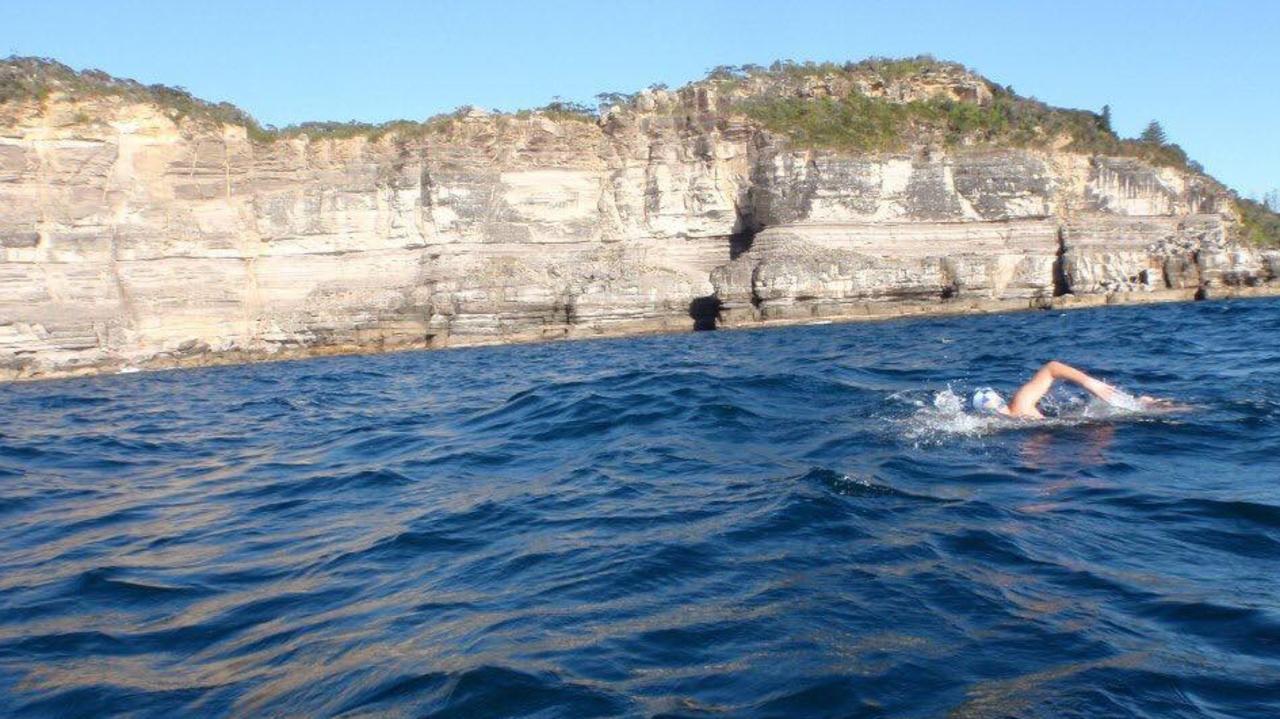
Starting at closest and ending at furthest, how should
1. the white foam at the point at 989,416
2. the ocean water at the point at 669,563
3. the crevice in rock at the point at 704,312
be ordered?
the ocean water at the point at 669,563
the white foam at the point at 989,416
the crevice in rock at the point at 704,312

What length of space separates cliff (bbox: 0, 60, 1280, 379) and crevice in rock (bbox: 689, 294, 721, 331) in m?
0.06

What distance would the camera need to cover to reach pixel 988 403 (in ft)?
26.0

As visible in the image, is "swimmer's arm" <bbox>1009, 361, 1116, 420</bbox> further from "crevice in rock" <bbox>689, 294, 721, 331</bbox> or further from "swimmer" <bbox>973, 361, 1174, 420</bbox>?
"crevice in rock" <bbox>689, 294, 721, 331</bbox>

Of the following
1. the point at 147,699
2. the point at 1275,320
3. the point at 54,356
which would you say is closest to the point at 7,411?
the point at 54,356

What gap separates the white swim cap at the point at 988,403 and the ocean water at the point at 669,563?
0.18 metres

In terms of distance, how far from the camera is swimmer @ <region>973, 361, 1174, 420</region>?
7.64 meters

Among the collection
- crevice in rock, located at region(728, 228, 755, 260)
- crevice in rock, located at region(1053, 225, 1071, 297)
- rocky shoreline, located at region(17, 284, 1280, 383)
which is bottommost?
rocky shoreline, located at region(17, 284, 1280, 383)

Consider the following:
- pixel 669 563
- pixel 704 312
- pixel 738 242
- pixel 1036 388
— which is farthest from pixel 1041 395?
pixel 738 242

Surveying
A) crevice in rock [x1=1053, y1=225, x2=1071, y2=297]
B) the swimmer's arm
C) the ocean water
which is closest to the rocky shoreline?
crevice in rock [x1=1053, y1=225, x2=1071, y2=297]

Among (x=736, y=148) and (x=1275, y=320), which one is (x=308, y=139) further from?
(x=1275, y=320)

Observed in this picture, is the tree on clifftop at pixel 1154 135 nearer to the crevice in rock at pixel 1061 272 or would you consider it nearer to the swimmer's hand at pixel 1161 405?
the crevice in rock at pixel 1061 272

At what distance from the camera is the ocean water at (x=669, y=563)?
119 inches

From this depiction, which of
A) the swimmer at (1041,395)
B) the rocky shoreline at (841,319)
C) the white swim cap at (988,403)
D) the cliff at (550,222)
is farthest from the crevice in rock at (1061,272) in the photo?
the white swim cap at (988,403)

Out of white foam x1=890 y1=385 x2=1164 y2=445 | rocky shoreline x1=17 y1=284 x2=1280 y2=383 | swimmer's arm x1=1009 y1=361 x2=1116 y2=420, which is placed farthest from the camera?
rocky shoreline x1=17 y1=284 x2=1280 y2=383
